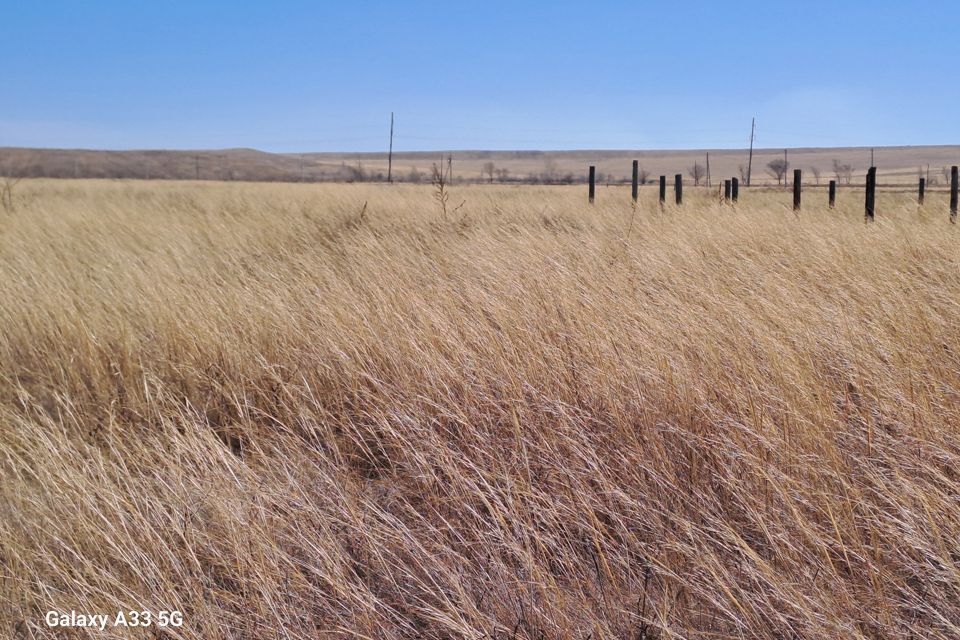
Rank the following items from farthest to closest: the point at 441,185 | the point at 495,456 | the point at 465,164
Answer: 1. the point at 465,164
2. the point at 441,185
3. the point at 495,456

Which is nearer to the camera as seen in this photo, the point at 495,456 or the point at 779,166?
the point at 495,456

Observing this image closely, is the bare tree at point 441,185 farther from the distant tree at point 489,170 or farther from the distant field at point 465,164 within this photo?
the distant field at point 465,164

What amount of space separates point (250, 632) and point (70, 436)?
5.89ft

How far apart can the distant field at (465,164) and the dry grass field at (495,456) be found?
61421mm

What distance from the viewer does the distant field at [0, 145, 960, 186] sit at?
3278 inches

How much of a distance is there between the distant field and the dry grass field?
2418 inches

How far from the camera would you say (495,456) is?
8.09ft

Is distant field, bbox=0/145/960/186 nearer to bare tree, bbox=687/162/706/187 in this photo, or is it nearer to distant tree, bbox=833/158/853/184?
distant tree, bbox=833/158/853/184

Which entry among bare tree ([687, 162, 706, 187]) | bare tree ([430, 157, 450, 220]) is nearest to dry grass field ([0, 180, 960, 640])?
bare tree ([430, 157, 450, 220])

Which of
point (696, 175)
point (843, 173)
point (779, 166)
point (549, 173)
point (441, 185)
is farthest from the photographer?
point (549, 173)

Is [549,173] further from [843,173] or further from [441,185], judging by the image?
[441,185]

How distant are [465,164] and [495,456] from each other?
145066 mm

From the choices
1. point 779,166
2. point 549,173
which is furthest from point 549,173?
point 779,166

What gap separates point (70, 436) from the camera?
296 cm
